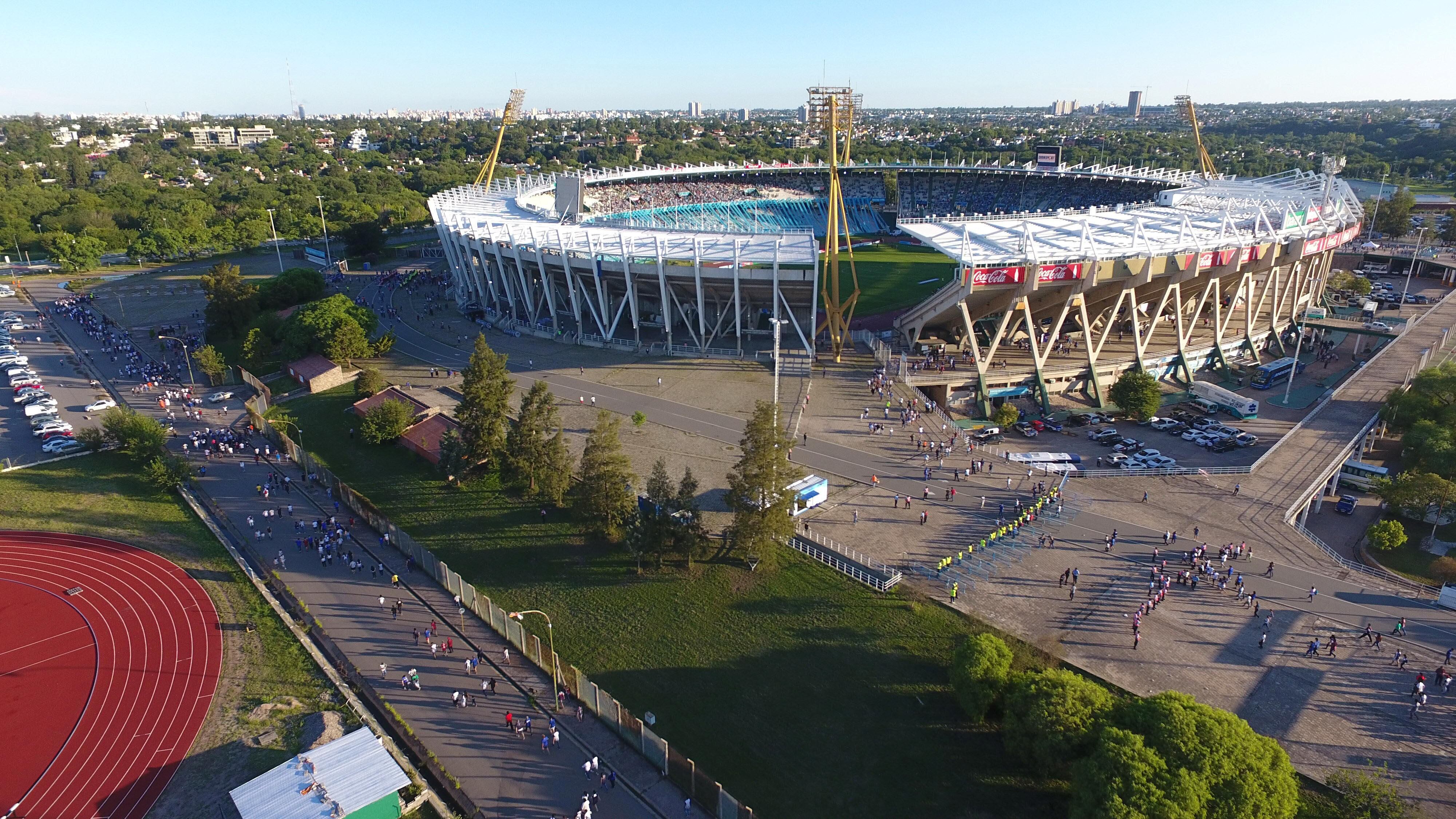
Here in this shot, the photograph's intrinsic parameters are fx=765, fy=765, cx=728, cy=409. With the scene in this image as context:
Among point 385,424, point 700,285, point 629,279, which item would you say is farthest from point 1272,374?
point 385,424

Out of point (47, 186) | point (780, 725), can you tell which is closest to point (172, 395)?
point (780, 725)

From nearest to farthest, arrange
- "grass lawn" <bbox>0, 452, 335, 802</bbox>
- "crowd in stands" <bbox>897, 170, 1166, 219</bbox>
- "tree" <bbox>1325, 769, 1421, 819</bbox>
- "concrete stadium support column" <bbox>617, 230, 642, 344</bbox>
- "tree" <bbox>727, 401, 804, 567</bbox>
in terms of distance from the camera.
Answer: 1. "tree" <bbox>1325, 769, 1421, 819</bbox>
2. "grass lawn" <bbox>0, 452, 335, 802</bbox>
3. "tree" <bbox>727, 401, 804, 567</bbox>
4. "concrete stadium support column" <bbox>617, 230, 642, 344</bbox>
5. "crowd in stands" <bbox>897, 170, 1166, 219</bbox>

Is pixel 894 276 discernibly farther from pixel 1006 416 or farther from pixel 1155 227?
pixel 1006 416

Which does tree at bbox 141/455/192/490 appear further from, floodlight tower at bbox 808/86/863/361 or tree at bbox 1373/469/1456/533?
tree at bbox 1373/469/1456/533

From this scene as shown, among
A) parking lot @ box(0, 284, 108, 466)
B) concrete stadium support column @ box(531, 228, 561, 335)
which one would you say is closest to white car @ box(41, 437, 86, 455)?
parking lot @ box(0, 284, 108, 466)

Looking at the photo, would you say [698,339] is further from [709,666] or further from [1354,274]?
[1354,274]

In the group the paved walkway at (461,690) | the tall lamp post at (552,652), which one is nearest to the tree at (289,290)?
the paved walkway at (461,690)
